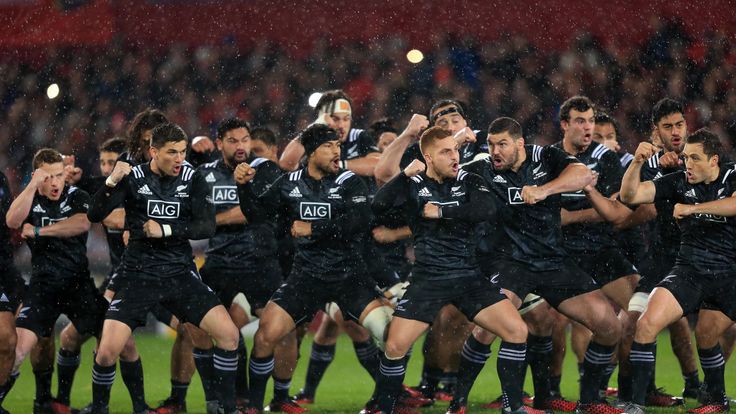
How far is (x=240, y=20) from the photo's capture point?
658 inches

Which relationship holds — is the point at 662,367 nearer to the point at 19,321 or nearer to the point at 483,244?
the point at 483,244

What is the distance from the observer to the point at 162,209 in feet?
23.4

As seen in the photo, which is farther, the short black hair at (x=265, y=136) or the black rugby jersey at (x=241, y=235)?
the short black hair at (x=265, y=136)

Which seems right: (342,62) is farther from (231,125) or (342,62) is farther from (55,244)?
(55,244)

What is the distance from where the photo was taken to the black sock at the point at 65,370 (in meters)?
8.02

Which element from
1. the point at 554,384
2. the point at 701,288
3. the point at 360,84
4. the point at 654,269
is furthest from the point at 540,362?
the point at 360,84

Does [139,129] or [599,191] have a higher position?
[139,129]

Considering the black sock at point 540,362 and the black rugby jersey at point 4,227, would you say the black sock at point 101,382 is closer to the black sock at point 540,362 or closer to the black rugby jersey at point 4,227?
the black rugby jersey at point 4,227

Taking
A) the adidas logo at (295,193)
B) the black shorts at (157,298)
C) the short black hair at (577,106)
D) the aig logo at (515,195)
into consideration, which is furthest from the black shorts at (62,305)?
the short black hair at (577,106)

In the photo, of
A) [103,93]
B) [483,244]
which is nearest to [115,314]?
[483,244]

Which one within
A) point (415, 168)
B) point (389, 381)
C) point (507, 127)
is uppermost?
point (507, 127)

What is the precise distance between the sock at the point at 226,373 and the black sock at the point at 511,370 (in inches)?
67.5

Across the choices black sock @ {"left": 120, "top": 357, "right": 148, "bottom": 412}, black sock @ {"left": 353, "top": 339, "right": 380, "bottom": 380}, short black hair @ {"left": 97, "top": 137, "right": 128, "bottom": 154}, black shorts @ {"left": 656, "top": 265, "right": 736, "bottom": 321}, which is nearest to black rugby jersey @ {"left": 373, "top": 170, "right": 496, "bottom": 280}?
black shorts @ {"left": 656, "top": 265, "right": 736, "bottom": 321}

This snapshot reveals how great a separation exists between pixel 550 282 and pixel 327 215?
1532mm
